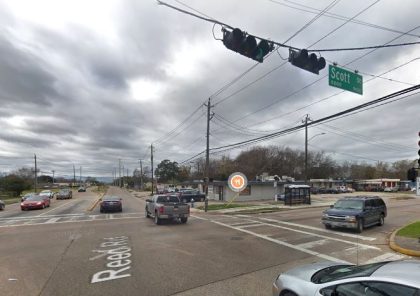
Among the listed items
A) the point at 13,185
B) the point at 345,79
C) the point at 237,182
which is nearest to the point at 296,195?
the point at 237,182

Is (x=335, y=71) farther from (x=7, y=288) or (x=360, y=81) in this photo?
(x=7, y=288)

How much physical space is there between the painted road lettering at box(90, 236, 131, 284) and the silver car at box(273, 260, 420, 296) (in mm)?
4740

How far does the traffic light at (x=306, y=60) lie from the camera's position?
10.5 meters

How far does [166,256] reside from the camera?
1180 centimetres

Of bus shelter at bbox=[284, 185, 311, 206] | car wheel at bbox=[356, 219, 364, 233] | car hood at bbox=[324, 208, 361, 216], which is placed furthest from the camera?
bus shelter at bbox=[284, 185, 311, 206]

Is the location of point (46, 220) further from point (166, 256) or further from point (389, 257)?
point (389, 257)

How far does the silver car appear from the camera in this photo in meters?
4.26

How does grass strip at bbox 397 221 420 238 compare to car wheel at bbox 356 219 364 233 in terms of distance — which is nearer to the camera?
Result: grass strip at bbox 397 221 420 238

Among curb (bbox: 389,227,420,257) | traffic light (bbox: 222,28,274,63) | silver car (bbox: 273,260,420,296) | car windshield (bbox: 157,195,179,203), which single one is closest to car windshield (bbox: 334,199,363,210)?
curb (bbox: 389,227,420,257)

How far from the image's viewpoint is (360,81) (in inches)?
500

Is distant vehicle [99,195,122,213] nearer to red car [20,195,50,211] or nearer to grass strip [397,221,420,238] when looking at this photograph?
red car [20,195,50,211]

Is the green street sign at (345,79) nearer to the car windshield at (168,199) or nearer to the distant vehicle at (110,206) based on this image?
the car windshield at (168,199)

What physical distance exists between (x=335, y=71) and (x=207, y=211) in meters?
21.3

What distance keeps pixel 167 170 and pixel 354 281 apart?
134 meters
